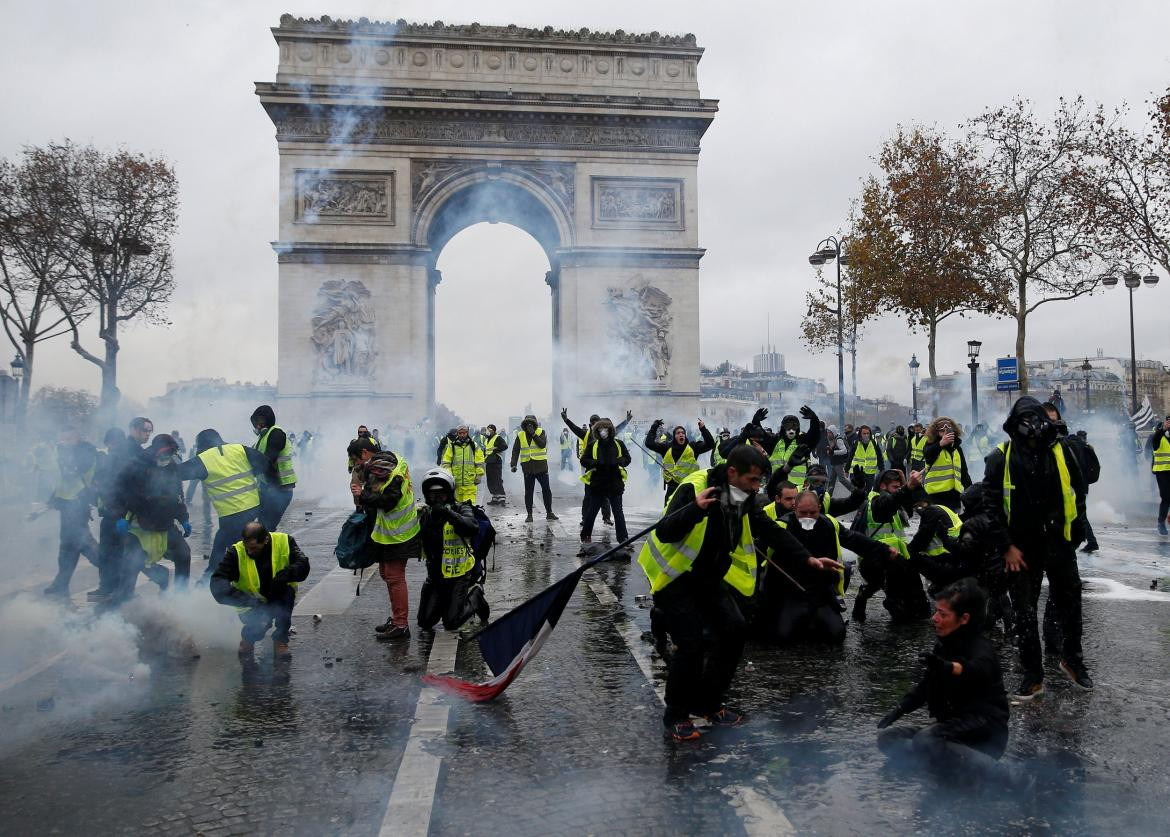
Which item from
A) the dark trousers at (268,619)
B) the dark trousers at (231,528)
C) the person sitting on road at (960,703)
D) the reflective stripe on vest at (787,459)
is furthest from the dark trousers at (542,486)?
the person sitting on road at (960,703)

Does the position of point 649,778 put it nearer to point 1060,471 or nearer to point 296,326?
point 1060,471

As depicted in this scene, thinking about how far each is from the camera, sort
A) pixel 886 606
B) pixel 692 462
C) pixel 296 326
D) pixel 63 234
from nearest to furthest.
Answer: pixel 886 606, pixel 692 462, pixel 63 234, pixel 296 326

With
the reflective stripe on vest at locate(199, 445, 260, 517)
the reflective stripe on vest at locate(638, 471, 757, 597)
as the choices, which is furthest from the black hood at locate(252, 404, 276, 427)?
the reflective stripe on vest at locate(638, 471, 757, 597)

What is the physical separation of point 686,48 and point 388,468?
100.0ft

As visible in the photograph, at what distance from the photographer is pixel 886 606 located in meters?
7.51

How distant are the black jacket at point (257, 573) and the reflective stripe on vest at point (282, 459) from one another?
7.19 feet

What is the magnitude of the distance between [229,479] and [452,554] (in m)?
1.88

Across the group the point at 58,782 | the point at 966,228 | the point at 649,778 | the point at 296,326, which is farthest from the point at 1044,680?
the point at 296,326

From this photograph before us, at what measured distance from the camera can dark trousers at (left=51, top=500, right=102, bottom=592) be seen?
9067 mm

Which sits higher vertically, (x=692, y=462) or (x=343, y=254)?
(x=343, y=254)

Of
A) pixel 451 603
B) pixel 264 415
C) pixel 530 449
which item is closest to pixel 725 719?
pixel 451 603

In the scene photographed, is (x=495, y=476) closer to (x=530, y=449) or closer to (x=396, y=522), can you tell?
(x=530, y=449)

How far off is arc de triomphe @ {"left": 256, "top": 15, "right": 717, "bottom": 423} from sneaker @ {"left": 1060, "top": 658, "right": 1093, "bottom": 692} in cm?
2817

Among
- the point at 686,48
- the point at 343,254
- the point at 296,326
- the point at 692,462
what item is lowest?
the point at 692,462
